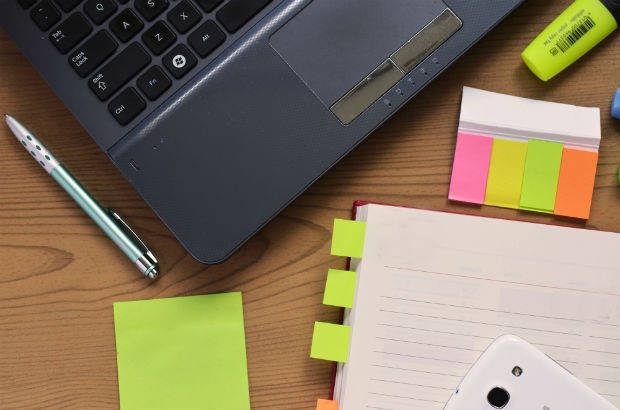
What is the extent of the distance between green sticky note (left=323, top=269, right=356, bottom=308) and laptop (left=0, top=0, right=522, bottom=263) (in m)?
0.09

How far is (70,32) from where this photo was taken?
0.54 m

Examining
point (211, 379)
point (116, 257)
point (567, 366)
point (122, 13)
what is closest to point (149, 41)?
point (122, 13)

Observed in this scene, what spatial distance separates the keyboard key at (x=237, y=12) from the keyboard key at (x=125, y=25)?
0.22 ft

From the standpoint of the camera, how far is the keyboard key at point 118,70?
21.1 inches

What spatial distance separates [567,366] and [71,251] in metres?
0.46

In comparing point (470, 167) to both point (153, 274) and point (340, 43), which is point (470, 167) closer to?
point (340, 43)

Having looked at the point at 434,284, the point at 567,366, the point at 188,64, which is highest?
the point at 188,64

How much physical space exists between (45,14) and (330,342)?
0.37 m

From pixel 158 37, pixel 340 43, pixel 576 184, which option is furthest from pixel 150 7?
pixel 576 184

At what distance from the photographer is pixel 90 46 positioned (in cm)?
54

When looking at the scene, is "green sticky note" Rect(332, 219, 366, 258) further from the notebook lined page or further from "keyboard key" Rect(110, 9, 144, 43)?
"keyboard key" Rect(110, 9, 144, 43)

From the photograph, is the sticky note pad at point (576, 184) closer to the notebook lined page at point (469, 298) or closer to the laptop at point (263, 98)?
the notebook lined page at point (469, 298)

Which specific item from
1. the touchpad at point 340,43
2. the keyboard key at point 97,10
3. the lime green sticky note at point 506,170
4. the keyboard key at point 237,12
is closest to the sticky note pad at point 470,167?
the lime green sticky note at point 506,170

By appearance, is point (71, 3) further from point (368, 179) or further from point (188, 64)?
point (368, 179)
